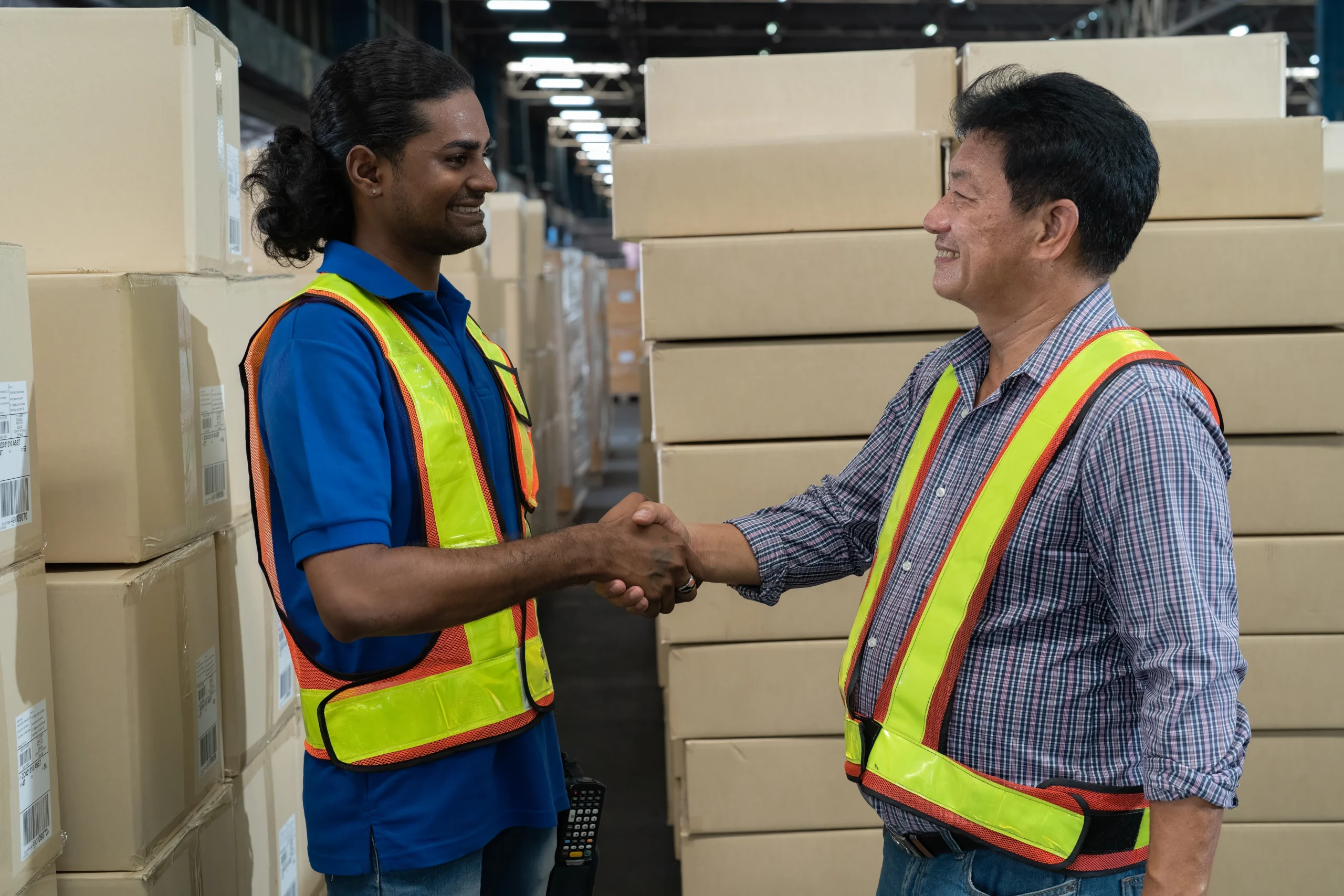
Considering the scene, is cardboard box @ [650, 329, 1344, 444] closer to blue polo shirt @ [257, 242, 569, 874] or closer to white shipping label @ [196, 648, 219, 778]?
blue polo shirt @ [257, 242, 569, 874]

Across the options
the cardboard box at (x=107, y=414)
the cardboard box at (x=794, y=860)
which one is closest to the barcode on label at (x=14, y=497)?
the cardboard box at (x=107, y=414)

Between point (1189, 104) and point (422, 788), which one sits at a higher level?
point (1189, 104)

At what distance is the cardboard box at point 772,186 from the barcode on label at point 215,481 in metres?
1.05

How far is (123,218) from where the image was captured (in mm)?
1898

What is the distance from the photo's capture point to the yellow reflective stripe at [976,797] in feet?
4.56

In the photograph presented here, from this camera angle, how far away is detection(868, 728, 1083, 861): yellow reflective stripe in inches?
54.7

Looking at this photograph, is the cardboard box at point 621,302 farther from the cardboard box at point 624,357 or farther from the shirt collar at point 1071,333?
the shirt collar at point 1071,333

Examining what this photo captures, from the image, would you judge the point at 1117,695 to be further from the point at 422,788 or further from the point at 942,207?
the point at 422,788

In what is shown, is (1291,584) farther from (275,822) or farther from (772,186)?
(275,822)

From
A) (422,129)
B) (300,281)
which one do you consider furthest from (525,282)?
(422,129)

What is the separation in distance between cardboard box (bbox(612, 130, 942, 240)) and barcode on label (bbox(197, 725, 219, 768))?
4.49 feet

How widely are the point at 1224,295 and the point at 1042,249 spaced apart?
4.41ft

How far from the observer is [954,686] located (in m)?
1.45

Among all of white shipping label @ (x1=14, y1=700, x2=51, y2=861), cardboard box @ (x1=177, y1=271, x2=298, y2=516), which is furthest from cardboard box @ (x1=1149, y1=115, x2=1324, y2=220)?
white shipping label @ (x1=14, y1=700, x2=51, y2=861)
